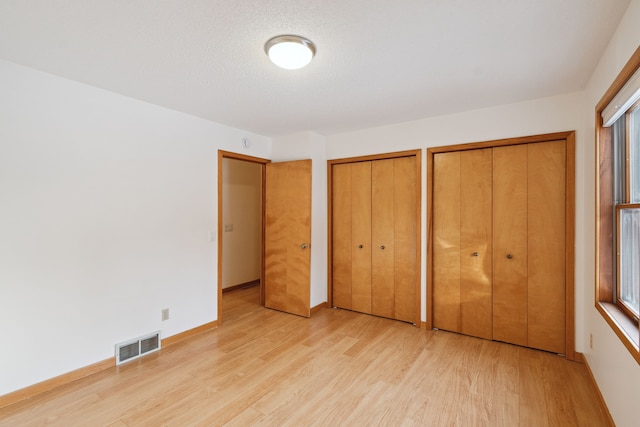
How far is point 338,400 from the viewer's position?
6.97 ft

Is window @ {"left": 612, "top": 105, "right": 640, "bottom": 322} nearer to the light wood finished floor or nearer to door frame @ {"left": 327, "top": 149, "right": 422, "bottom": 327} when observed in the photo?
the light wood finished floor

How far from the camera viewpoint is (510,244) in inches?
115

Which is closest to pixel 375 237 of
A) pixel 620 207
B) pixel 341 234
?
pixel 341 234

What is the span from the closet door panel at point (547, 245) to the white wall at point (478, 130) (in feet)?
0.43

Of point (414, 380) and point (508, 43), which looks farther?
point (414, 380)

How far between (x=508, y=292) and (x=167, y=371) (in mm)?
3244

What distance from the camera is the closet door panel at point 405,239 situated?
3.51 m

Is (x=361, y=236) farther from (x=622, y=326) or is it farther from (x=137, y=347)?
(x=137, y=347)

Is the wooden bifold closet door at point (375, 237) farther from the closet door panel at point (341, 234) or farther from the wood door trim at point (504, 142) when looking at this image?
the wood door trim at point (504, 142)

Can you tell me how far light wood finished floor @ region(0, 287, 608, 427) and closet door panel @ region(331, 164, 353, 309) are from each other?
91cm

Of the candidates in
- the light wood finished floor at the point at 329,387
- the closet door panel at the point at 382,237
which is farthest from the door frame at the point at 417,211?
the light wood finished floor at the point at 329,387

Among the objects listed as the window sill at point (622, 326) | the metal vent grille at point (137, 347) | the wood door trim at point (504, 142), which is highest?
the wood door trim at point (504, 142)

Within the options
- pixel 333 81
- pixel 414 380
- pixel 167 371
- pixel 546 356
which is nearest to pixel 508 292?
pixel 546 356

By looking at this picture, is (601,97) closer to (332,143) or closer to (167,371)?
(332,143)
